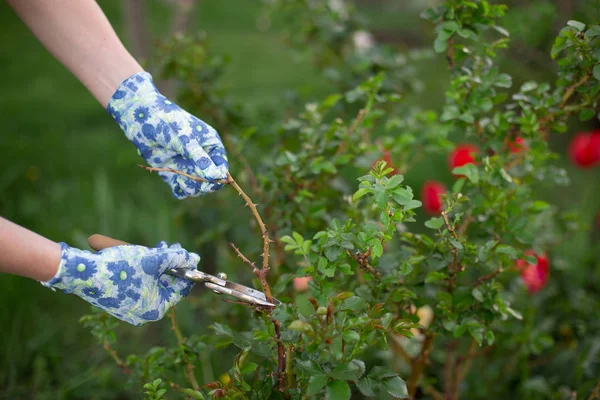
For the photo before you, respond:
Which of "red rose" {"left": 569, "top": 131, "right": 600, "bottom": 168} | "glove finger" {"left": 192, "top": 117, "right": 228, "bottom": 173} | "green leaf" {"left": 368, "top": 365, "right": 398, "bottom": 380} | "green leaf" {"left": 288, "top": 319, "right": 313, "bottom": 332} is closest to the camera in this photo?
"green leaf" {"left": 288, "top": 319, "right": 313, "bottom": 332}

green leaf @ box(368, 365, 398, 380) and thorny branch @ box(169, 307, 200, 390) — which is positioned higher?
green leaf @ box(368, 365, 398, 380)

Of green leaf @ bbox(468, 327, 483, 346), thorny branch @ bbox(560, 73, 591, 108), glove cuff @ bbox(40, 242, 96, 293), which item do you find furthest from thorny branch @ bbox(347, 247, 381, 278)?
thorny branch @ bbox(560, 73, 591, 108)

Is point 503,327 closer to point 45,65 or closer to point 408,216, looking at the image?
point 408,216

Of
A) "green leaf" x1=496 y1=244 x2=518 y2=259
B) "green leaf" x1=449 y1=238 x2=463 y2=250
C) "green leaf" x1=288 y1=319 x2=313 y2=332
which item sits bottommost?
"green leaf" x1=496 y1=244 x2=518 y2=259

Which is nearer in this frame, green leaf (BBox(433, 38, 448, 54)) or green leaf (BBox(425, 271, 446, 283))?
green leaf (BBox(425, 271, 446, 283))

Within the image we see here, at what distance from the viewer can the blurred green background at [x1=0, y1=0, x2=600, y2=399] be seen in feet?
6.05

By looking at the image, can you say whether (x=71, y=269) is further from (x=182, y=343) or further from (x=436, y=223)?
(x=436, y=223)

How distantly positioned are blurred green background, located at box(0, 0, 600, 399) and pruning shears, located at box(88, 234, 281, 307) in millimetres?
804

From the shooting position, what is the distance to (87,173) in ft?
9.84

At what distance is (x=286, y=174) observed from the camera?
51.1 inches

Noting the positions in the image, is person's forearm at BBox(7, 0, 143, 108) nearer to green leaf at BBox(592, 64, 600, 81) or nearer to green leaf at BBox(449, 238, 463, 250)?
green leaf at BBox(449, 238, 463, 250)

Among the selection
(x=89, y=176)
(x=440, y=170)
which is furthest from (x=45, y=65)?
(x=440, y=170)

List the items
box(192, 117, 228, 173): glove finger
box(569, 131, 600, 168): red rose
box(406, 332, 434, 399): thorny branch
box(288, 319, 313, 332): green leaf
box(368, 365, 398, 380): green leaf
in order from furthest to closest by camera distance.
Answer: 1. box(569, 131, 600, 168): red rose
2. box(406, 332, 434, 399): thorny branch
3. box(192, 117, 228, 173): glove finger
4. box(368, 365, 398, 380): green leaf
5. box(288, 319, 313, 332): green leaf

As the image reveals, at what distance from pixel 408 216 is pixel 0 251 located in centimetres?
70
